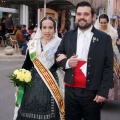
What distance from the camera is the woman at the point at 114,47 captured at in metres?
5.14

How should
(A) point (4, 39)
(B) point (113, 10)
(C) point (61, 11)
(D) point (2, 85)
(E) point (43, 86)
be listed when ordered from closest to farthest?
(E) point (43, 86) < (D) point (2, 85) < (A) point (4, 39) < (C) point (61, 11) < (B) point (113, 10)

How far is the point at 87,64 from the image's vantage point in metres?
2.87

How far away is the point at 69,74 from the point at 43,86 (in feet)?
2.04

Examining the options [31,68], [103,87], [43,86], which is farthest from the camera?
[31,68]

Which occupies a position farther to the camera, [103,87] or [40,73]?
[40,73]

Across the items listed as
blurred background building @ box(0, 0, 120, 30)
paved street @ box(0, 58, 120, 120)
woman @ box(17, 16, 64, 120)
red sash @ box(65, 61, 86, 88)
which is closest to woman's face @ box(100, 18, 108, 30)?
paved street @ box(0, 58, 120, 120)

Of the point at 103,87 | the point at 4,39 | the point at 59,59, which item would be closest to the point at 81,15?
the point at 59,59

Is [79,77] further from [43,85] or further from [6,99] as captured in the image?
[6,99]

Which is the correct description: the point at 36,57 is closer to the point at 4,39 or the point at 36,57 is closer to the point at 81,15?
the point at 81,15

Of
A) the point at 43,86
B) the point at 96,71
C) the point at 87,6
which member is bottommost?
the point at 43,86

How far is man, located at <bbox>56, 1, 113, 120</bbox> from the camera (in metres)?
2.86

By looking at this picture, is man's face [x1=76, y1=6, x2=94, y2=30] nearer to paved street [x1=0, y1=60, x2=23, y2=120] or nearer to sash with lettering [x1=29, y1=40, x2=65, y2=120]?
sash with lettering [x1=29, y1=40, x2=65, y2=120]

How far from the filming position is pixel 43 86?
3.50 meters

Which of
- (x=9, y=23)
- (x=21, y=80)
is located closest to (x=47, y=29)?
(x=21, y=80)
